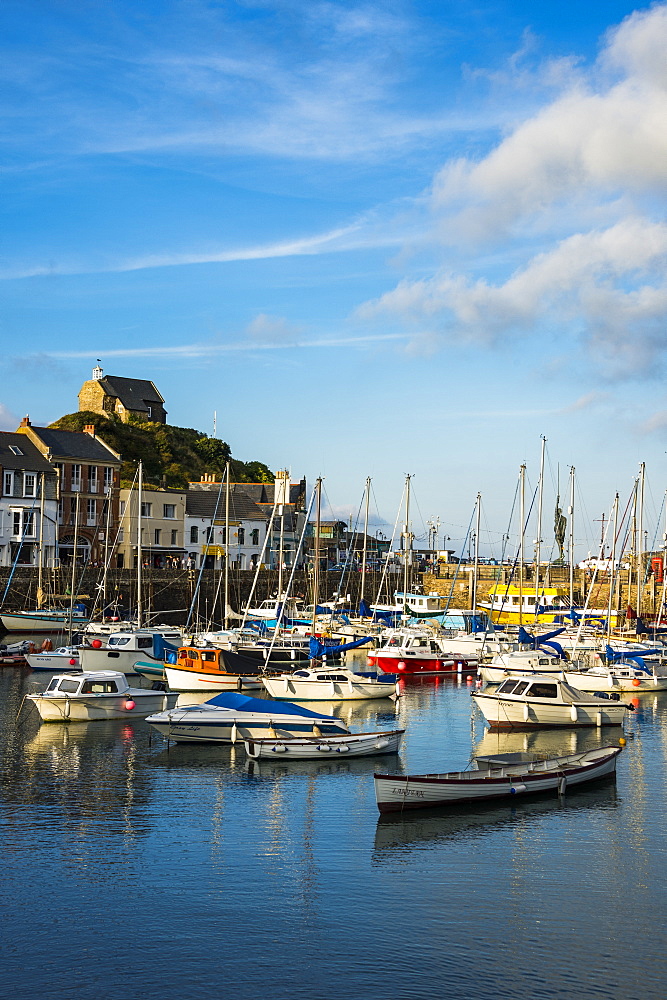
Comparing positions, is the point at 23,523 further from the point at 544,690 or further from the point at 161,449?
the point at 544,690

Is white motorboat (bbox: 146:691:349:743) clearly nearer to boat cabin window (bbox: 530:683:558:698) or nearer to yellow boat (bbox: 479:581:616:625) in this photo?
boat cabin window (bbox: 530:683:558:698)

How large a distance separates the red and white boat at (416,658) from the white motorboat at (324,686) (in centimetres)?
1436

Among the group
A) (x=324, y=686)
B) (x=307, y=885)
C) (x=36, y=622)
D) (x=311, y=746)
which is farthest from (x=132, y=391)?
(x=307, y=885)

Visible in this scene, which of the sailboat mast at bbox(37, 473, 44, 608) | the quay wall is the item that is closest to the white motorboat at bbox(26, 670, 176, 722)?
the quay wall

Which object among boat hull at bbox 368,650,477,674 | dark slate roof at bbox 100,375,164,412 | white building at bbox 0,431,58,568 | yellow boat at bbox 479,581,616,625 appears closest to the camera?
boat hull at bbox 368,650,477,674

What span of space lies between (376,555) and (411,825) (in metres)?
143

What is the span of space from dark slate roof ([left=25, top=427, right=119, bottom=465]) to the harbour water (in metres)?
68.3

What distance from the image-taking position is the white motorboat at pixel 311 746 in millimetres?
37469

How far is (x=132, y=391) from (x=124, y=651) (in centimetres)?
10084

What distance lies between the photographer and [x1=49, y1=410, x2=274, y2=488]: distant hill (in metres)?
140

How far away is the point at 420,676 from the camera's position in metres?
68.9

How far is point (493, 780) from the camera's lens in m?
32.4

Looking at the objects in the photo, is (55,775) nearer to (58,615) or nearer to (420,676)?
(420,676)

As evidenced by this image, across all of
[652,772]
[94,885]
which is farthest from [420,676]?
[94,885]
